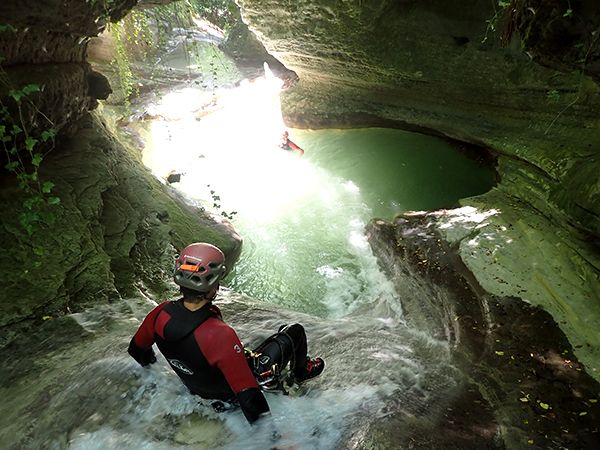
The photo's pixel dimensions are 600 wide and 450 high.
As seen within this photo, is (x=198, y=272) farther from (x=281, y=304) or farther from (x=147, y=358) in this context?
(x=281, y=304)

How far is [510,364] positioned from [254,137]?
34.2ft

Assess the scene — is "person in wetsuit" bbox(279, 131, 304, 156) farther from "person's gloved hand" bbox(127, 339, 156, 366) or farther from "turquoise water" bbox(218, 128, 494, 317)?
"person's gloved hand" bbox(127, 339, 156, 366)

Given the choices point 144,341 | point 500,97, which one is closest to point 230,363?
point 144,341

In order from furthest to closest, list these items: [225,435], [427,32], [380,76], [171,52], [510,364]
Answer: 1. [171,52]
2. [380,76]
3. [427,32]
4. [510,364]
5. [225,435]

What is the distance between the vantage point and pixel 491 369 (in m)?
3.90

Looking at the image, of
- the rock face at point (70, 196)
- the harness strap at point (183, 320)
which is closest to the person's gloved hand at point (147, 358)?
the harness strap at point (183, 320)

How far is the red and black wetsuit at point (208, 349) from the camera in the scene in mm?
2482

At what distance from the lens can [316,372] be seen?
3.54 metres

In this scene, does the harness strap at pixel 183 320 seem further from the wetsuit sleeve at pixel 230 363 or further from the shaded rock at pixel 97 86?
the shaded rock at pixel 97 86

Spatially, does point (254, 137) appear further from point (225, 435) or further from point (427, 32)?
point (225, 435)

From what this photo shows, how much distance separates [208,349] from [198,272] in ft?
1.57

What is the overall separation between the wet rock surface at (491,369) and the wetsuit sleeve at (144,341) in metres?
1.73

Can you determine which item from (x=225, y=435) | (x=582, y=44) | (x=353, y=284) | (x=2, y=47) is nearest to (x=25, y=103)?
(x=2, y=47)

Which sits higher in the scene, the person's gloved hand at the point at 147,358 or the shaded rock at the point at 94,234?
the person's gloved hand at the point at 147,358
